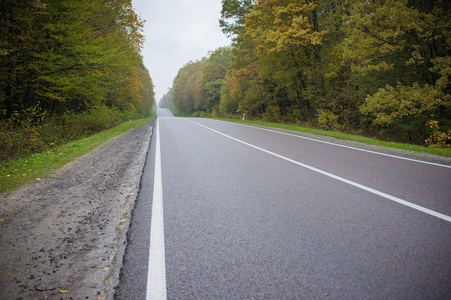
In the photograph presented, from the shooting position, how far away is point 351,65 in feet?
43.6

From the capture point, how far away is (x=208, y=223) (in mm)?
2988

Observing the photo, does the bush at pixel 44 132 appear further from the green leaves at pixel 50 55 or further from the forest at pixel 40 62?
the green leaves at pixel 50 55

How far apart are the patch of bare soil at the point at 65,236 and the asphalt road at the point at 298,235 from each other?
0.23m

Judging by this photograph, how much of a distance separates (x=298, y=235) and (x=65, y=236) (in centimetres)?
283

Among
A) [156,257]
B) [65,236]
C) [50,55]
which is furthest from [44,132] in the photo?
[156,257]

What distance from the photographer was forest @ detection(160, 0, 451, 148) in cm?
1052

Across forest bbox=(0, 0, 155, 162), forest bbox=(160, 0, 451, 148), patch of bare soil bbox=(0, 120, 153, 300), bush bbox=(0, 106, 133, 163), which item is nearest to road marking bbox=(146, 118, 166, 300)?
patch of bare soil bbox=(0, 120, 153, 300)

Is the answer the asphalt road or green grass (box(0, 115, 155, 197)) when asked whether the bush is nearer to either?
green grass (box(0, 115, 155, 197))

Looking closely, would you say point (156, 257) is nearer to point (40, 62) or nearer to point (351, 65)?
point (40, 62)

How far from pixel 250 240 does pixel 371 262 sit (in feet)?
3.98

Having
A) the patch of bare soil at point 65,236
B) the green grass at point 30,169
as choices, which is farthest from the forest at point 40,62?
the patch of bare soil at point 65,236

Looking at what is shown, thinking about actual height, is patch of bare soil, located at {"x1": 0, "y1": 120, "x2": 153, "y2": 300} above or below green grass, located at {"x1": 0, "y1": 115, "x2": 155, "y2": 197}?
below

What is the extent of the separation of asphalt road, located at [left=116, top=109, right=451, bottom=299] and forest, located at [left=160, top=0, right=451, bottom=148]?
313 inches

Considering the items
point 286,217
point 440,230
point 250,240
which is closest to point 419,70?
point 440,230
